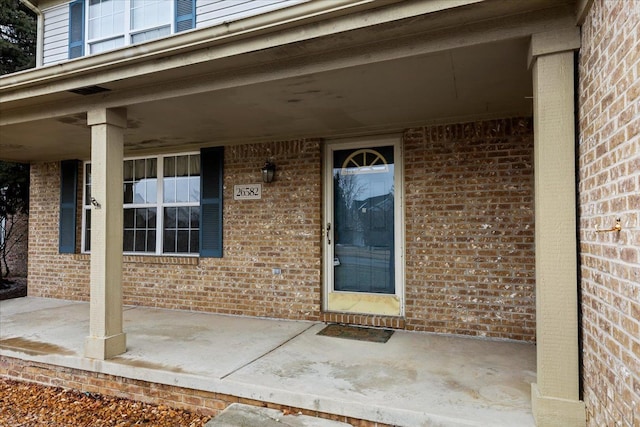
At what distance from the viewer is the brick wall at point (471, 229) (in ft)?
13.3

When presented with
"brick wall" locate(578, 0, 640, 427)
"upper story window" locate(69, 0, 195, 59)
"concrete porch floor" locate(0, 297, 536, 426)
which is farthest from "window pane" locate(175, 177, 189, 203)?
"brick wall" locate(578, 0, 640, 427)

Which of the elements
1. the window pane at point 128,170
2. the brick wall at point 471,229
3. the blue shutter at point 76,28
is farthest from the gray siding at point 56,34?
the brick wall at point 471,229

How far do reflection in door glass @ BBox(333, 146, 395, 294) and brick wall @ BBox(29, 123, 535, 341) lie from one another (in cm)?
25

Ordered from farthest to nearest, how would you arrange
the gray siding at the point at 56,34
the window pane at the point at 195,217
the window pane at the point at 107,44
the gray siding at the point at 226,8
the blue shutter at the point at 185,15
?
1. the gray siding at the point at 56,34
2. the window pane at the point at 107,44
3. the blue shutter at the point at 185,15
4. the window pane at the point at 195,217
5. the gray siding at the point at 226,8

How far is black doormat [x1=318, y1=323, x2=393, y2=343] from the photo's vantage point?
166 inches

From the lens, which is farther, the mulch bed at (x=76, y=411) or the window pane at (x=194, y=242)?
the window pane at (x=194, y=242)

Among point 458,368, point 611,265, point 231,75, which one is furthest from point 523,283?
point 231,75

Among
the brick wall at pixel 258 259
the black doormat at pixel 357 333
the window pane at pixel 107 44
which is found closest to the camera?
the black doormat at pixel 357 333

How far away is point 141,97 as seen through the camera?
3576 mm

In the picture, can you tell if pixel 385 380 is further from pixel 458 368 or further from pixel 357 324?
pixel 357 324

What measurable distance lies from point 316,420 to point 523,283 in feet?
8.34

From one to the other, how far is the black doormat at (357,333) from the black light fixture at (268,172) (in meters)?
1.98

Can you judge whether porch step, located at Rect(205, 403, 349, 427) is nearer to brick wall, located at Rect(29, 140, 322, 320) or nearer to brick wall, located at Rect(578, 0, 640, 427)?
brick wall, located at Rect(578, 0, 640, 427)

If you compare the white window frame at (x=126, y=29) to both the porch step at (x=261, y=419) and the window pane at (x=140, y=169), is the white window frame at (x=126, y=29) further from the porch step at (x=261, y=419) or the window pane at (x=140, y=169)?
the porch step at (x=261, y=419)
